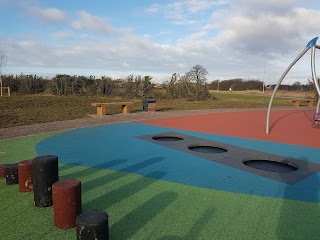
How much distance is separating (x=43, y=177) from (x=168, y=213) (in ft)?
5.67

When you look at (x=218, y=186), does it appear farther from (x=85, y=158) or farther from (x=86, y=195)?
(x=85, y=158)

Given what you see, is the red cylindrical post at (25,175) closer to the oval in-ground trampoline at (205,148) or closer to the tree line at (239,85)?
the oval in-ground trampoline at (205,148)

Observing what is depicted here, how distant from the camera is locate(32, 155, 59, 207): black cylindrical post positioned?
11.7 ft

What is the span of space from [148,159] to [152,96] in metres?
20.8

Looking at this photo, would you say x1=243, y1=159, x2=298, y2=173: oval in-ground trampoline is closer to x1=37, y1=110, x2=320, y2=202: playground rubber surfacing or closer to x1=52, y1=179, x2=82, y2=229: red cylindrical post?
x1=37, y1=110, x2=320, y2=202: playground rubber surfacing

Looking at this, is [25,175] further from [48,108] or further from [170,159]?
[48,108]

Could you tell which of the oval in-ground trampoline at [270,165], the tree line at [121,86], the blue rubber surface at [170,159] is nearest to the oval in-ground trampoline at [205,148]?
the blue rubber surface at [170,159]

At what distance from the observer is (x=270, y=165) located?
6.50 m

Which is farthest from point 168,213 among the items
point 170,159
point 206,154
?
point 206,154

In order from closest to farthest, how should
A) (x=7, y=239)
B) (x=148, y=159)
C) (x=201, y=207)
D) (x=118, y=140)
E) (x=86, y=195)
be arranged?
(x=7, y=239)
(x=201, y=207)
(x=86, y=195)
(x=148, y=159)
(x=118, y=140)

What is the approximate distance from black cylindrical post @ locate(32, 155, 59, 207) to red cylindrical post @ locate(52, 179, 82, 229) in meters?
0.50

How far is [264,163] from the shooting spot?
6590 mm

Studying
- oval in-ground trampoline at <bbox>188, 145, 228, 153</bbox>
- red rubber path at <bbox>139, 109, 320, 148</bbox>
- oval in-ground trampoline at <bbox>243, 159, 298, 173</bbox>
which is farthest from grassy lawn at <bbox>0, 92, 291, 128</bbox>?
oval in-ground trampoline at <bbox>243, 159, 298, 173</bbox>

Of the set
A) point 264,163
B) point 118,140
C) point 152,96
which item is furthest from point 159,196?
point 152,96
